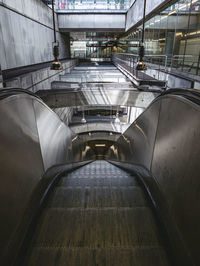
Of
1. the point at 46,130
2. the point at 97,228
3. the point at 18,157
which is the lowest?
the point at 97,228

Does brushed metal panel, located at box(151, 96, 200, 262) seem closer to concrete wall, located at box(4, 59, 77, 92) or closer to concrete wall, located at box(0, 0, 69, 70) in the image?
concrete wall, located at box(4, 59, 77, 92)

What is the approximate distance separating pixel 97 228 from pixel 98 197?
0.65 metres

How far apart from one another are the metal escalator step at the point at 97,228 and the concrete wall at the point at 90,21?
74.8 ft

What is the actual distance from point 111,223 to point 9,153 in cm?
135

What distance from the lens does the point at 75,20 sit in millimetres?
20906

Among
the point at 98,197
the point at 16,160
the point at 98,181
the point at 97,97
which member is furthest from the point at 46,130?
the point at 97,97

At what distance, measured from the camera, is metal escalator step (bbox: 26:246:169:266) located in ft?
5.16

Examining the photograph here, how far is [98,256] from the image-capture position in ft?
5.37

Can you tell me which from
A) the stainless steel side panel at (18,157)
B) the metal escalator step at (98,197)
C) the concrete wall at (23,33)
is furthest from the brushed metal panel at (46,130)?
the concrete wall at (23,33)

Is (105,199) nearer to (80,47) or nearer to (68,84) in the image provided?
(68,84)

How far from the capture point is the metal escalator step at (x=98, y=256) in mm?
1573

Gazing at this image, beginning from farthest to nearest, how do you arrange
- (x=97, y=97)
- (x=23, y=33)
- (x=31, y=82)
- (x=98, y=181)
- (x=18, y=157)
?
1. (x=23, y=33)
2. (x=97, y=97)
3. (x=31, y=82)
4. (x=98, y=181)
5. (x=18, y=157)

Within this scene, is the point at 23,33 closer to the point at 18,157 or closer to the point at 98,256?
the point at 18,157

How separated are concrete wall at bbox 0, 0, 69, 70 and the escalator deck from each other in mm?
8637
